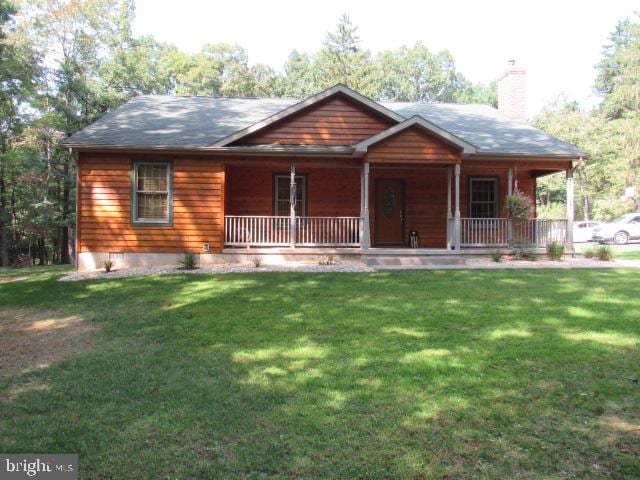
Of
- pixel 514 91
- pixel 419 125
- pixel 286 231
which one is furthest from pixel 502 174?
pixel 286 231

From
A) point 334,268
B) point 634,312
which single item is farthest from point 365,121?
point 634,312

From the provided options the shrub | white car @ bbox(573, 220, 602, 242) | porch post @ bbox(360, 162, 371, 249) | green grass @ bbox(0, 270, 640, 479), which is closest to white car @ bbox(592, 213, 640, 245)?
white car @ bbox(573, 220, 602, 242)

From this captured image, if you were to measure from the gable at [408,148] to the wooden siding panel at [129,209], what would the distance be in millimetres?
4343

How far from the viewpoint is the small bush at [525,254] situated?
1384 cm

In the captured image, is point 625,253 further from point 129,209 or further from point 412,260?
point 129,209

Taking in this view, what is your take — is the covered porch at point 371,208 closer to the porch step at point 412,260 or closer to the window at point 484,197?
the window at point 484,197

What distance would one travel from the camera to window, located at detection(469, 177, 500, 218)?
1597cm

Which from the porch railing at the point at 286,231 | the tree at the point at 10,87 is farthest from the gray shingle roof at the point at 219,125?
the tree at the point at 10,87

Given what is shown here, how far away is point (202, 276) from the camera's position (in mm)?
10688

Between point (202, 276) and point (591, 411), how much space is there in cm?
842

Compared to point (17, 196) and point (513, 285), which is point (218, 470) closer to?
point (513, 285)

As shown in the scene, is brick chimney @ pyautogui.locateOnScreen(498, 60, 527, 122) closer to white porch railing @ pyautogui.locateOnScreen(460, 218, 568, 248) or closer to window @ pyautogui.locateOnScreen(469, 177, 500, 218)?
window @ pyautogui.locateOnScreen(469, 177, 500, 218)

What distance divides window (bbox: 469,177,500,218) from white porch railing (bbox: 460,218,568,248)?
3.88ft

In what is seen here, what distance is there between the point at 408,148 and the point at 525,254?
4632 millimetres
